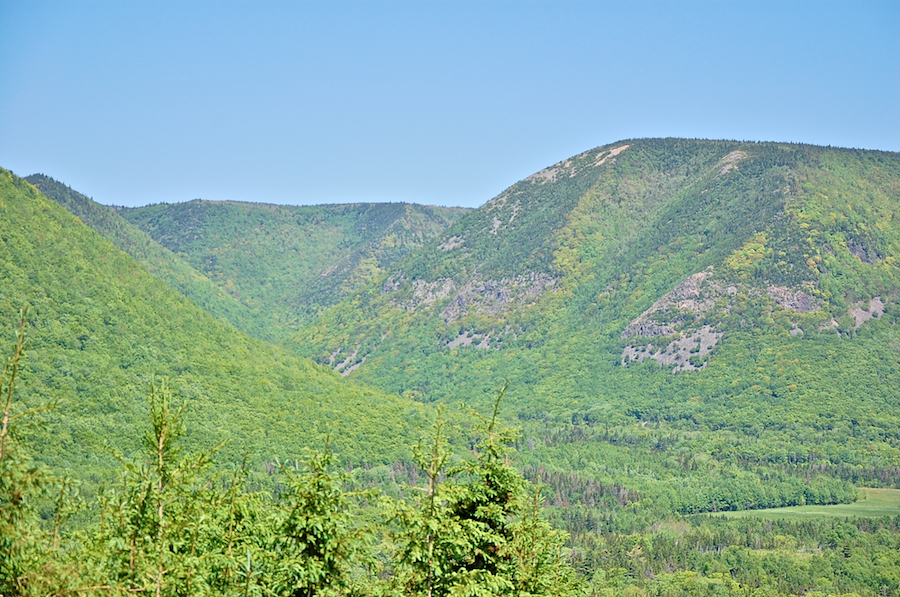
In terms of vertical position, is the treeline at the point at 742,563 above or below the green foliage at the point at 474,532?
below

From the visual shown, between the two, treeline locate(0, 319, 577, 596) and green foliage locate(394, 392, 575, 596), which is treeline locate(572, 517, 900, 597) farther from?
treeline locate(0, 319, 577, 596)

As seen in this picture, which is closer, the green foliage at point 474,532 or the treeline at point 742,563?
the green foliage at point 474,532

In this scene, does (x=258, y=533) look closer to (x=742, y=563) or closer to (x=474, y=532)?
(x=474, y=532)

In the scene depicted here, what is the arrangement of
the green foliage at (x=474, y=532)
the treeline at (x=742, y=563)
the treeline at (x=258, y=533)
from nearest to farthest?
the treeline at (x=258, y=533) < the green foliage at (x=474, y=532) < the treeline at (x=742, y=563)

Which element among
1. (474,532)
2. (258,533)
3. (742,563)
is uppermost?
(474,532)

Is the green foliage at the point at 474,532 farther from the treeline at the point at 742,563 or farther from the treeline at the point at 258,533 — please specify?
the treeline at the point at 742,563

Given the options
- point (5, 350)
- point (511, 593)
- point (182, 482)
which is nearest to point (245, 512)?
point (182, 482)

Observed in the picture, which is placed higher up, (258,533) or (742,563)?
(258,533)

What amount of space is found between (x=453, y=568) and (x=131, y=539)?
1086 cm

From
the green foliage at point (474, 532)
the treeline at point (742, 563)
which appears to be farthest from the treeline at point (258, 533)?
the treeline at point (742, 563)

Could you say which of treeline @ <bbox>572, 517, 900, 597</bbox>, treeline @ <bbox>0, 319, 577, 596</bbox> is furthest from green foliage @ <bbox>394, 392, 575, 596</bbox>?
treeline @ <bbox>572, 517, 900, 597</bbox>

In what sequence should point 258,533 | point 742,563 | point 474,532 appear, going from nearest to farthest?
1. point 474,532
2. point 258,533
3. point 742,563

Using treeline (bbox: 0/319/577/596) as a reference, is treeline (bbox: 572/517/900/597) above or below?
below

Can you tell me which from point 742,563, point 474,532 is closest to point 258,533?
point 474,532
